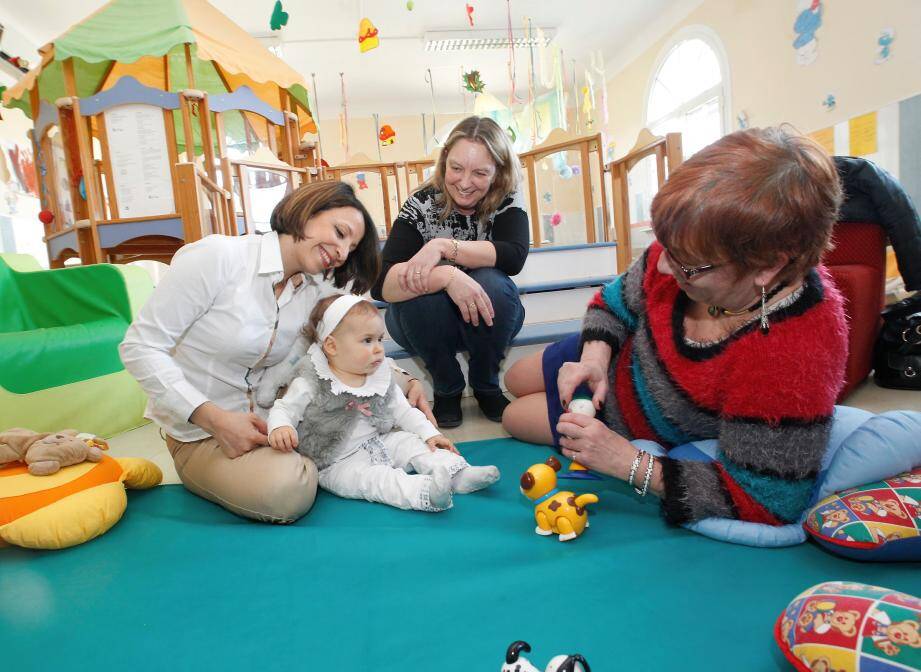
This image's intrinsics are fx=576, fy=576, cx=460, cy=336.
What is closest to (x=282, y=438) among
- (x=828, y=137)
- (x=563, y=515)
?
(x=563, y=515)

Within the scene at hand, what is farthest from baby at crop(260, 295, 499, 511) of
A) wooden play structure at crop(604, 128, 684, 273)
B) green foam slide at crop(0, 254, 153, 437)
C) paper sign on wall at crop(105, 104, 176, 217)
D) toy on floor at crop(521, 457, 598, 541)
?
wooden play structure at crop(604, 128, 684, 273)

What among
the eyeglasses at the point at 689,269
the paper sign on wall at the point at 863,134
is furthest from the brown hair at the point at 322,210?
the paper sign on wall at the point at 863,134

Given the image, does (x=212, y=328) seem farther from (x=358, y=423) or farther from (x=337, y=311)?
(x=358, y=423)

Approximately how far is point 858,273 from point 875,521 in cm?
138

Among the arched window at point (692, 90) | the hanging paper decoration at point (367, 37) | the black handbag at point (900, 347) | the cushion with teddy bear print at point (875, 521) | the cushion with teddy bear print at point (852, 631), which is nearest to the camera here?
the cushion with teddy bear print at point (852, 631)

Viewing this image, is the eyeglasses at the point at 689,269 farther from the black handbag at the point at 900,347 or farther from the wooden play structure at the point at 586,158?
the wooden play structure at the point at 586,158

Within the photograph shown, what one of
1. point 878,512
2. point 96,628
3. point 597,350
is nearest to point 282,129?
point 597,350

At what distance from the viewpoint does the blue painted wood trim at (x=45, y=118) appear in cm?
330

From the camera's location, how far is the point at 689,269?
94cm

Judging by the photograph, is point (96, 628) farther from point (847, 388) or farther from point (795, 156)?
point (847, 388)

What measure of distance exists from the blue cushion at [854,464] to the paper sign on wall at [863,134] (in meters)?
3.59

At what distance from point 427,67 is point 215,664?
7.17 meters

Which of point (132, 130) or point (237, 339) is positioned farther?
point (132, 130)

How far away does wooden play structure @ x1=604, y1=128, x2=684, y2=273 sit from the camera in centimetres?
320
